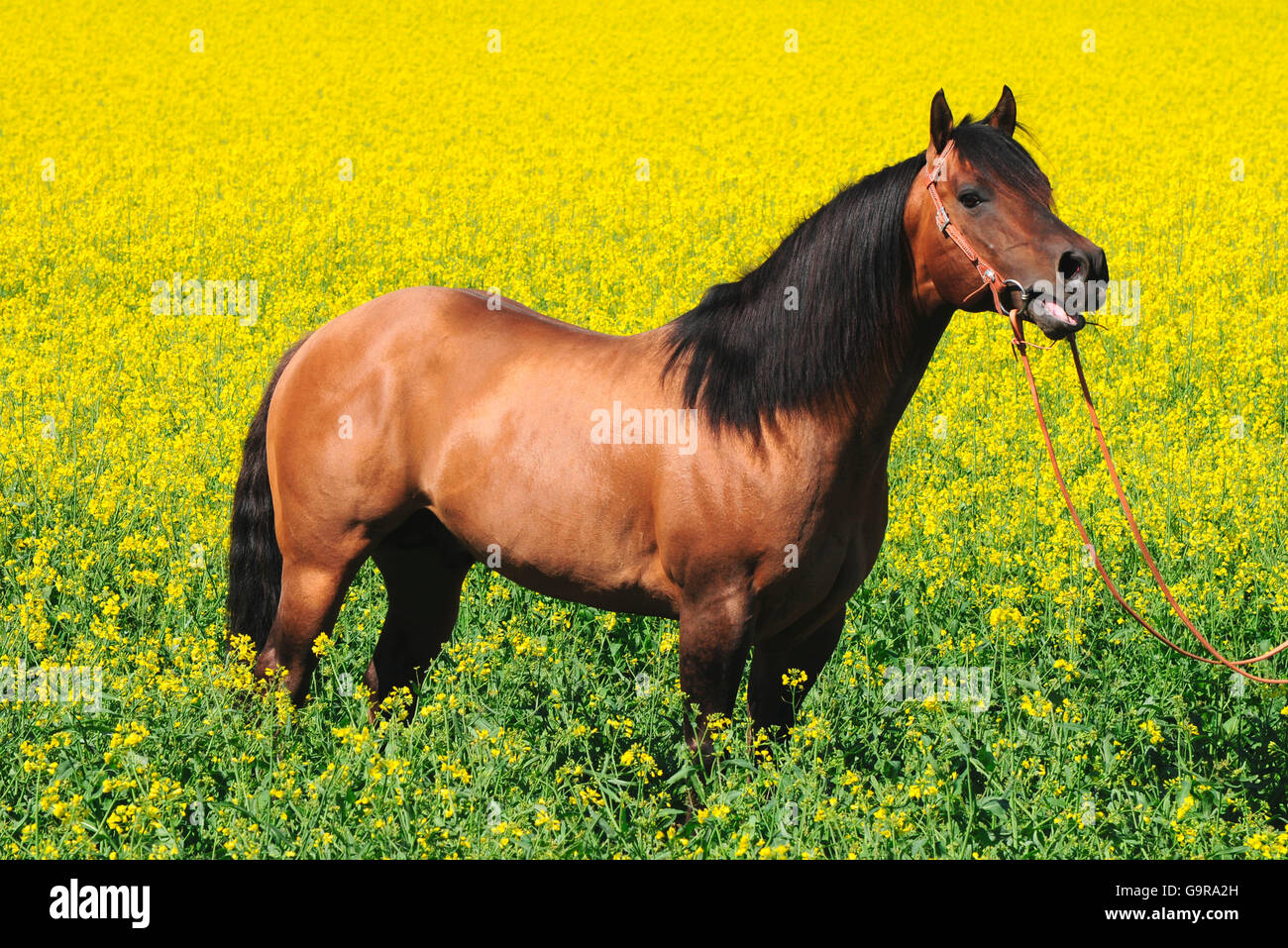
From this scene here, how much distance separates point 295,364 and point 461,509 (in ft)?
3.16

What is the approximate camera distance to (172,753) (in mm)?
4242

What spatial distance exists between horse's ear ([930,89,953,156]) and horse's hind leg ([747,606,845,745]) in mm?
1556

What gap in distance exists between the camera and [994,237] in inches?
140

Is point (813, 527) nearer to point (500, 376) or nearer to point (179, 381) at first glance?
point (500, 376)

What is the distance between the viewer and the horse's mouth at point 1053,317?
343 cm

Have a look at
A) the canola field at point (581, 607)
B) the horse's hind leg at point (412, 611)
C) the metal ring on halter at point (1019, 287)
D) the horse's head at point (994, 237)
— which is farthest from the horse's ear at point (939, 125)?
the horse's hind leg at point (412, 611)

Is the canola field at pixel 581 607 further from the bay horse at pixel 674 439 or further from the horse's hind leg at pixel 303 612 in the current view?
the bay horse at pixel 674 439

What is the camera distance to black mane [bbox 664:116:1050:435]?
12.6 feet

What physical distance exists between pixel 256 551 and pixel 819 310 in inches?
97.1

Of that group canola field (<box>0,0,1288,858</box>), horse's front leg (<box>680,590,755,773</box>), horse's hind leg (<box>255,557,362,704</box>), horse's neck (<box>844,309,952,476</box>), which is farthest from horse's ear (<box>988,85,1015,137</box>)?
horse's hind leg (<box>255,557,362,704</box>)

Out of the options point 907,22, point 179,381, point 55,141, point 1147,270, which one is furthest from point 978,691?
point 907,22

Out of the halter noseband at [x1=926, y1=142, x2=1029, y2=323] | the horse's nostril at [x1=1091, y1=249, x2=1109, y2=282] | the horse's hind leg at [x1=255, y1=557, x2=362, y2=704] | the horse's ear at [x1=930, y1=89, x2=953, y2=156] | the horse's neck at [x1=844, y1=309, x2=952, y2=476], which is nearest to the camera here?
the horse's nostril at [x1=1091, y1=249, x2=1109, y2=282]

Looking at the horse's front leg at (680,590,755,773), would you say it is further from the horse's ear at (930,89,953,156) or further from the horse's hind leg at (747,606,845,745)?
the horse's ear at (930,89,953,156)

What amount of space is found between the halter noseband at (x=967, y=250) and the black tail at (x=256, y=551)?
2.58m
